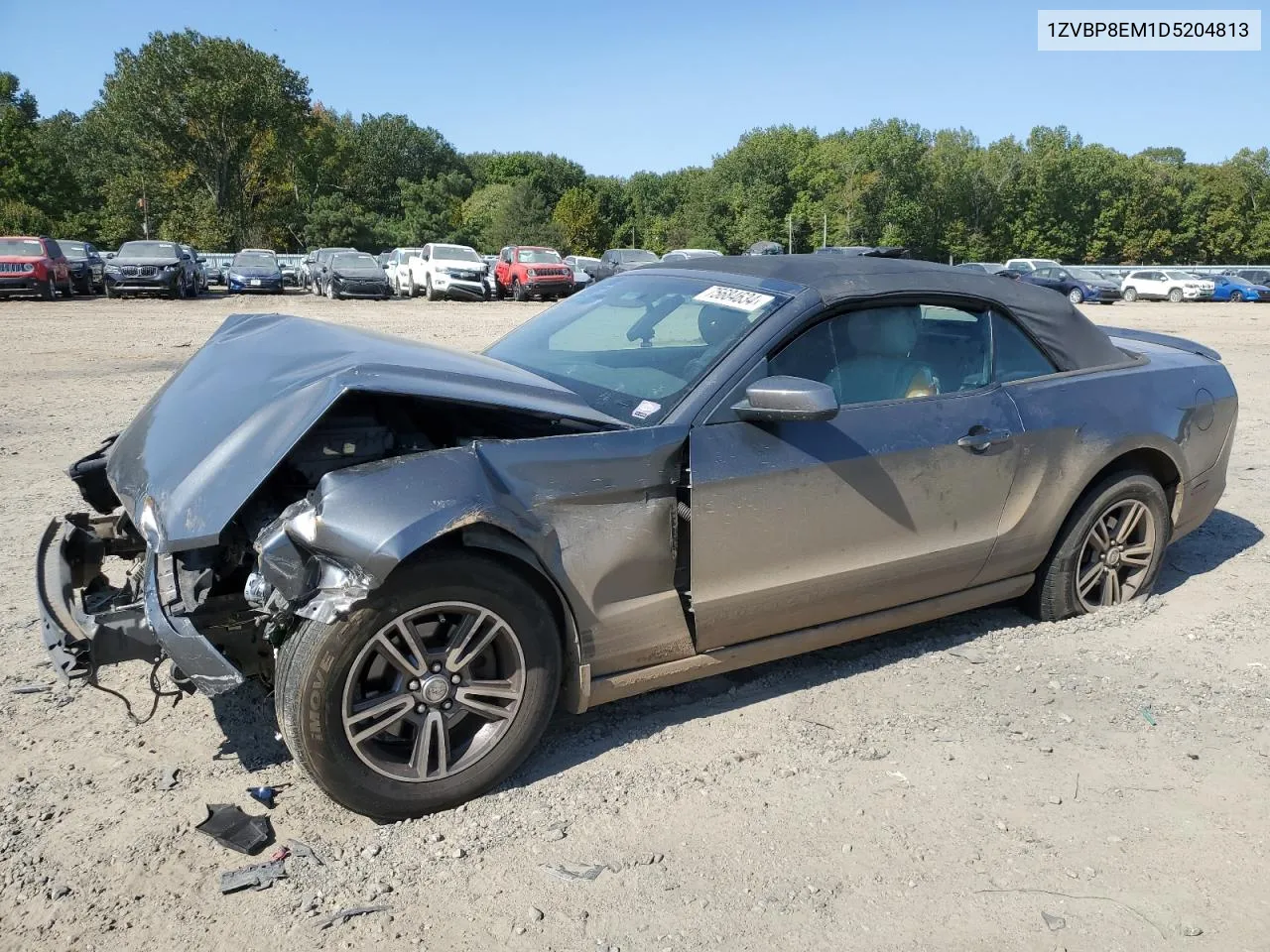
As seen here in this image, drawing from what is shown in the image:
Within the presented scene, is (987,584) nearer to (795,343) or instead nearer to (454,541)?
(795,343)

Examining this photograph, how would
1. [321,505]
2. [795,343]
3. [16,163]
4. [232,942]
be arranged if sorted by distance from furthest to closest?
1. [16,163]
2. [795,343]
3. [321,505]
4. [232,942]

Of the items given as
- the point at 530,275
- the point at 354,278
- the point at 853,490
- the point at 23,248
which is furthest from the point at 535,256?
the point at 853,490

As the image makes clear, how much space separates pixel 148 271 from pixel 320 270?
583 cm

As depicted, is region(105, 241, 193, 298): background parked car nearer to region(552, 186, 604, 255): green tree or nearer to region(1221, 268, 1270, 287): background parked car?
region(1221, 268, 1270, 287): background parked car

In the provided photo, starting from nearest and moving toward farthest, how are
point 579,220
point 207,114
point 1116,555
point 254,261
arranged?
1. point 1116,555
2. point 254,261
3. point 207,114
4. point 579,220

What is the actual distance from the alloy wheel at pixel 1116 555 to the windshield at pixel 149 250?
2828 cm

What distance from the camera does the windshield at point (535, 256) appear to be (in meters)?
31.7

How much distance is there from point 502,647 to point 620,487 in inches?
24.2

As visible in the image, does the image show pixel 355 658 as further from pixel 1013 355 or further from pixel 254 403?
pixel 1013 355

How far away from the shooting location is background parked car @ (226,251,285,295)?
31.6 m

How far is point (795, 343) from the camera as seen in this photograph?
3535 millimetres

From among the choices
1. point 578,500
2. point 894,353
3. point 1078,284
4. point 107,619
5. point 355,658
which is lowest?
point 355,658

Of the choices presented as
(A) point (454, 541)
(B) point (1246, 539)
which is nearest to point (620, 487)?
(A) point (454, 541)

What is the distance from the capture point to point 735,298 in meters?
3.74
